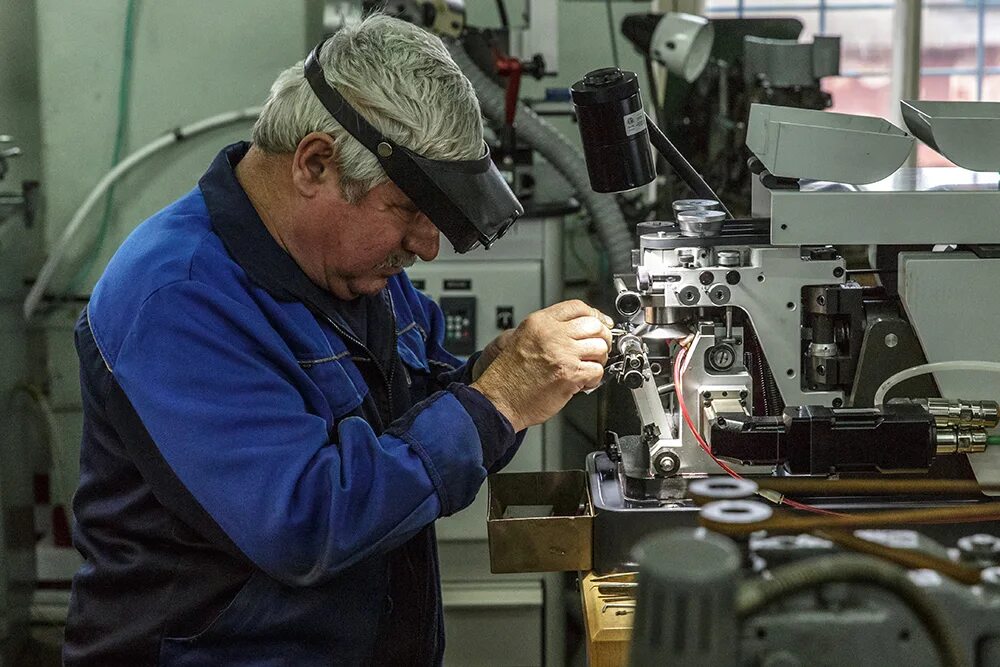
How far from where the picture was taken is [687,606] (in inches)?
29.5

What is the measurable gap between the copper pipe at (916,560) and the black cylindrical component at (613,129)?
2.58 feet

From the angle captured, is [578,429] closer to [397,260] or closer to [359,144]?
[397,260]

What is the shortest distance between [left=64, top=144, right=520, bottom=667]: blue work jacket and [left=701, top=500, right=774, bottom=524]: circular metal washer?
19.4 inches

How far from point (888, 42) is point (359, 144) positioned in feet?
9.27

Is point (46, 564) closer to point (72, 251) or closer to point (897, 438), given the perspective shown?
point (72, 251)

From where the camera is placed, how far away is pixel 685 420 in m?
1.59

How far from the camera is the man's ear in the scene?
4.56 feet

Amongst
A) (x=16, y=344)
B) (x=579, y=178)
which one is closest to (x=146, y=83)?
(x=16, y=344)

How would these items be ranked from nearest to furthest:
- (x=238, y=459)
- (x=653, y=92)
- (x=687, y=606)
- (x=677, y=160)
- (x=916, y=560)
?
(x=687, y=606), (x=916, y=560), (x=238, y=459), (x=677, y=160), (x=653, y=92)

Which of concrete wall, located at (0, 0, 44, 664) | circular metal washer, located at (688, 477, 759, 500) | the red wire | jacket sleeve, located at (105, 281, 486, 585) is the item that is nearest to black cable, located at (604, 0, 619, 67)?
concrete wall, located at (0, 0, 44, 664)

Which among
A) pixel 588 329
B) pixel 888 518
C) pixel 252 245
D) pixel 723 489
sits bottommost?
pixel 888 518

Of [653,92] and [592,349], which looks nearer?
[592,349]

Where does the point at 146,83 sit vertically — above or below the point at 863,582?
above

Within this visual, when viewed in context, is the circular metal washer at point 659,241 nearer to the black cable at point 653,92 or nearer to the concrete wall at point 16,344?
the black cable at point 653,92
